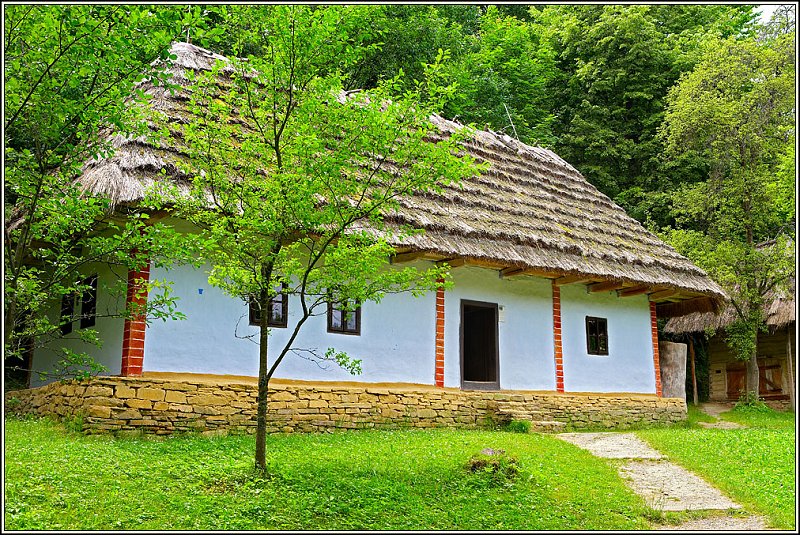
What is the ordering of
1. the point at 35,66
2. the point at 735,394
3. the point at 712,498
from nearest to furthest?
the point at 35,66
the point at 712,498
the point at 735,394

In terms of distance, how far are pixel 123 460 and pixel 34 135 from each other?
3447mm

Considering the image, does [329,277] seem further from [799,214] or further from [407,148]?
[799,214]

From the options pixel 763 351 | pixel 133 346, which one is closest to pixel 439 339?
pixel 133 346

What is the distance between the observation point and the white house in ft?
32.6

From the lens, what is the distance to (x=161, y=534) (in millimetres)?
5535

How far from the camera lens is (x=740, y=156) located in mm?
17656

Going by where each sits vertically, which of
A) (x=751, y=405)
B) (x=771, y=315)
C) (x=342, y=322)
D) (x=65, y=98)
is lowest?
(x=751, y=405)

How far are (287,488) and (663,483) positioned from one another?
14.9ft

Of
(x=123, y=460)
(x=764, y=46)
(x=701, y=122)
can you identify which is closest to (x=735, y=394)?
(x=701, y=122)

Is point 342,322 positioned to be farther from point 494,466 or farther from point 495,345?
point 494,466

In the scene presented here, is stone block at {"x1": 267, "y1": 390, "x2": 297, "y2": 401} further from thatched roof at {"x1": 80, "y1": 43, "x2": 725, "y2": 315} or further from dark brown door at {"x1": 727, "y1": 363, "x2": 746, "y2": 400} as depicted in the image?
dark brown door at {"x1": 727, "y1": 363, "x2": 746, "y2": 400}

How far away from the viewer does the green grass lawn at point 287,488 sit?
5.99 meters

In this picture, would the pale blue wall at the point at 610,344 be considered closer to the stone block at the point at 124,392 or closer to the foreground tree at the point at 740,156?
the foreground tree at the point at 740,156

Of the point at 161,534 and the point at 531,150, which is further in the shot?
the point at 531,150
